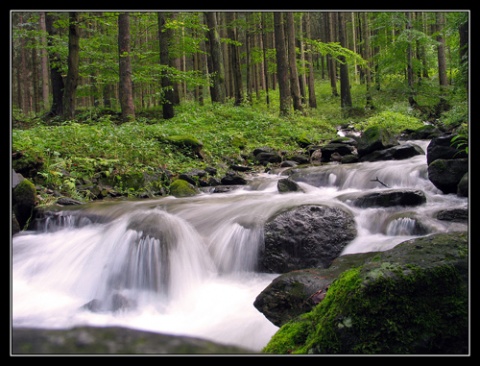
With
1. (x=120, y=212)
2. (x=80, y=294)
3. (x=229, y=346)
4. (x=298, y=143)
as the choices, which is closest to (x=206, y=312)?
(x=229, y=346)

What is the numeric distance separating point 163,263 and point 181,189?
393 centimetres

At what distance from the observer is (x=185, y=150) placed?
11227 mm

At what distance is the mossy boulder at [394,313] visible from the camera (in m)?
2.31

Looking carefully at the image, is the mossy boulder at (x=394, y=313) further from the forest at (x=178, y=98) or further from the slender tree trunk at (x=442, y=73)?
the slender tree trunk at (x=442, y=73)

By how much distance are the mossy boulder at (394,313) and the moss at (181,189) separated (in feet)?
20.5

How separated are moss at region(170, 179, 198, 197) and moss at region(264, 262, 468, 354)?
6354 mm

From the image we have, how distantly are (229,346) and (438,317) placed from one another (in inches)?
75.5

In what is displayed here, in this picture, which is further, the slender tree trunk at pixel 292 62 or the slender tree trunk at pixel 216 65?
the slender tree trunk at pixel 292 62

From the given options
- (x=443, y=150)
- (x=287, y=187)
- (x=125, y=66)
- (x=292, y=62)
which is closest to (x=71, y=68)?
(x=125, y=66)

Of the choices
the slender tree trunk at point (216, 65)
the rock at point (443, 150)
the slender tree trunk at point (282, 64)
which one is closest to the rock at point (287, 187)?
the rock at point (443, 150)

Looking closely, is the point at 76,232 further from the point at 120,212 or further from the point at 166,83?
the point at 166,83

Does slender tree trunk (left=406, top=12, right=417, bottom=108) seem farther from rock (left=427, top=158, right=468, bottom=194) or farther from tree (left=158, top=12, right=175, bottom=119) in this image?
rock (left=427, top=158, right=468, bottom=194)

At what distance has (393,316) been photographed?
2393 mm

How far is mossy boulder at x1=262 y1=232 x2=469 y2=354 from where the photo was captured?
7.58ft
